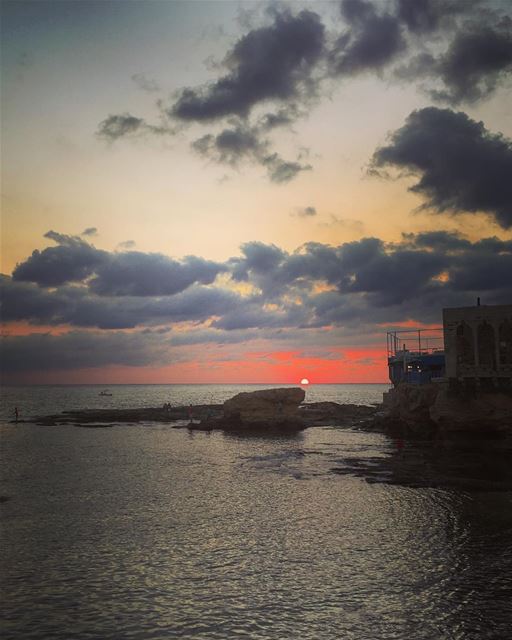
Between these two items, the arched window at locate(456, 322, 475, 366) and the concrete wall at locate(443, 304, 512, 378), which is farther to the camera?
the arched window at locate(456, 322, 475, 366)

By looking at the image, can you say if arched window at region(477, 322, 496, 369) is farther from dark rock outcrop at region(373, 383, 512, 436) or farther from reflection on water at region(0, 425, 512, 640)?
reflection on water at region(0, 425, 512, 640)

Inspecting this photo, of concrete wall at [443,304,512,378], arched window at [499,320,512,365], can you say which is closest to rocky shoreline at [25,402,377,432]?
concrete wall at [443,304,512,378]

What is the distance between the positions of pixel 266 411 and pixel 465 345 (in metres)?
37.9

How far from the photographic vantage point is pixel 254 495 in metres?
33.8

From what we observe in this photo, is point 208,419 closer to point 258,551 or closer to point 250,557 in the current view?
point 258,551

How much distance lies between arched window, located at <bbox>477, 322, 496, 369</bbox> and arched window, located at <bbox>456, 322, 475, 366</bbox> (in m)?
0.85

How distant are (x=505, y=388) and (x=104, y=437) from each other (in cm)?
5094

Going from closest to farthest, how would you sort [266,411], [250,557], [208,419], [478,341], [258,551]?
[250,557]
[258,551]
[478,341]
[208,419]
[266,411]

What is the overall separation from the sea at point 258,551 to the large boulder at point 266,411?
3773cm

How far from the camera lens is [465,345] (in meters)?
57.8

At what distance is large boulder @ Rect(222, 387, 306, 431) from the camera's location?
83875 mm

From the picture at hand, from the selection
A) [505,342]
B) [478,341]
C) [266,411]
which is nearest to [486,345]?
[478,341]

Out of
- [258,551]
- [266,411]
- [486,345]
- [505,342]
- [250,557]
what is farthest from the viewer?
[266,411]

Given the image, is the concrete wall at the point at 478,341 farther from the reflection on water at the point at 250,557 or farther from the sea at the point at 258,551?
the reflection on water at the point at 250,557
